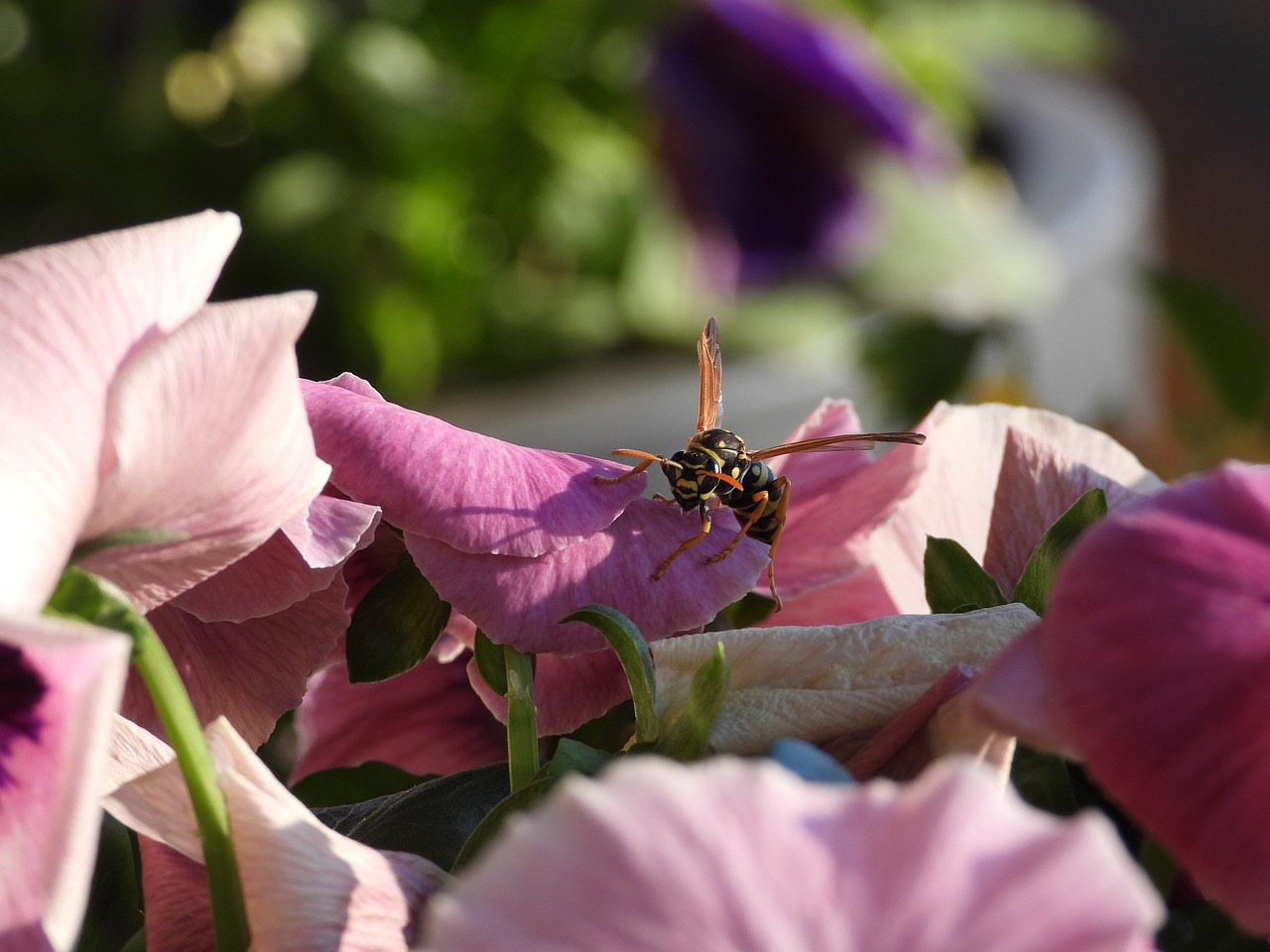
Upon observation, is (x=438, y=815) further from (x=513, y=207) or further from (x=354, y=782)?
(x=513, y=207)

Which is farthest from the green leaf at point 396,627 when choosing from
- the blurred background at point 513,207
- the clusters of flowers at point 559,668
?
the blurred background at point 513,207

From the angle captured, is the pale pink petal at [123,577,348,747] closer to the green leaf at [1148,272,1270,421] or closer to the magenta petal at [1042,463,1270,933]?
the magenta petal at [1042,463,1270,933]

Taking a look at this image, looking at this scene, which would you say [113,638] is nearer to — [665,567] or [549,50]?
[665,567]

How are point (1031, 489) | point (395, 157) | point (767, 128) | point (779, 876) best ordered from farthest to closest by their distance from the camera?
point (395, 157) → point (767, 128) → point (1031, 489) → point (779, 876)

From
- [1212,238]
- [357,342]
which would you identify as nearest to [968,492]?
[357,342]

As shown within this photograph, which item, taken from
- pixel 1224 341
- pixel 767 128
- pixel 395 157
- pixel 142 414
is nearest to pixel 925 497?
pixel 142 414

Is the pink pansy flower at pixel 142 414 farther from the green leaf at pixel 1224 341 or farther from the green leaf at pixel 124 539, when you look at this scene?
the green leaf at pixel 1224 341

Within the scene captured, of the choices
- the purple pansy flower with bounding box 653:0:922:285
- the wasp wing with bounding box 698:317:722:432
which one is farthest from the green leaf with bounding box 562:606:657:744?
the purple pansy flower with bounding box 653:0:922:285
